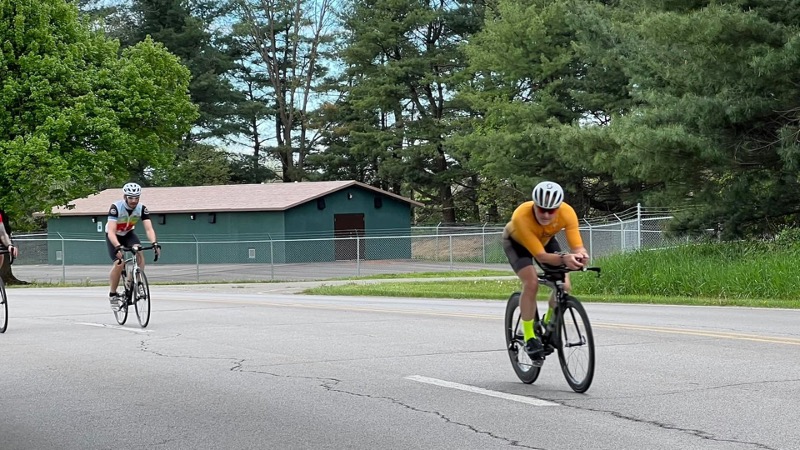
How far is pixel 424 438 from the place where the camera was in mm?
6816

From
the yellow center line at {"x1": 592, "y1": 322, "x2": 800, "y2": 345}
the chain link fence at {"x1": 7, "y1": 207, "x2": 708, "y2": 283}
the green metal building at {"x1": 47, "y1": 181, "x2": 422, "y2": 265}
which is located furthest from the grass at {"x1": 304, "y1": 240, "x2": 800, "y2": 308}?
the green metal building at {"x1": 47, "y1": 181, "x2": 422, "y2": 265}

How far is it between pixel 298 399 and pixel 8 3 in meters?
32.9

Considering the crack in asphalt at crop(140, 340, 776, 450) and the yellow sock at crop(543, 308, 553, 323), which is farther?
the yellow sock at crop(543, 308, 553, 323)

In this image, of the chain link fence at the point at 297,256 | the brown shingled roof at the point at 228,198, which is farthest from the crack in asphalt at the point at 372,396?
the brown shingled roof at the point at 228,198

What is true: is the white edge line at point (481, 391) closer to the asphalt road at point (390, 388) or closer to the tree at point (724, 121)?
the asphalt road at point (390, 388)

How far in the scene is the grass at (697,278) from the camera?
19.5 metres

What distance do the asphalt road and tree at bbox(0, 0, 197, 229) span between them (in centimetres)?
2369

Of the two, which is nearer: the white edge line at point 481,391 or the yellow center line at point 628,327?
the white edge line at point 481,391

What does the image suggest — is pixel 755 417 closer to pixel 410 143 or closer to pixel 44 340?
pixel 44 340

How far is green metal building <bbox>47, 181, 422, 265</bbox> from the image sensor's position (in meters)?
50.1

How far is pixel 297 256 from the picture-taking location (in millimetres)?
48906

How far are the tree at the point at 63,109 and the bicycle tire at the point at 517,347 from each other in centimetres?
3044

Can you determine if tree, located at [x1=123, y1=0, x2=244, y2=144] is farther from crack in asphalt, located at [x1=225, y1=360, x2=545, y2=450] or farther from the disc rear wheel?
crack in asphalt, located at [x1=225, y1=360, x2=545, y2=450]

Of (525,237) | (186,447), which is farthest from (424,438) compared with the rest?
(525,237)
